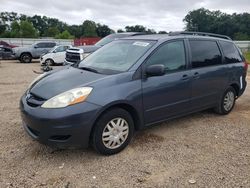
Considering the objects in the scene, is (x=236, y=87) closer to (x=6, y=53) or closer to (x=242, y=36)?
(x=6, y=53)

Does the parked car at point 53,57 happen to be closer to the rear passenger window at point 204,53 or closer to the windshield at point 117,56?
the windshield at point 117,56

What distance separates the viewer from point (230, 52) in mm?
6273

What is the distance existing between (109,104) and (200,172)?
4.76 feet

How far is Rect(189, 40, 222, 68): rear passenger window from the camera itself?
5.32m

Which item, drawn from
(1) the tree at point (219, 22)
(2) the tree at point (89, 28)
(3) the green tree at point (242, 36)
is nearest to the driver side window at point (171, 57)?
(3) the green tree at point (242, 36)

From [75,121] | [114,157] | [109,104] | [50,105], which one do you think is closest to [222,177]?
[114,157]

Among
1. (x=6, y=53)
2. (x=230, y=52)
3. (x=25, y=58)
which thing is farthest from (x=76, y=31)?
(x=230, y=52)

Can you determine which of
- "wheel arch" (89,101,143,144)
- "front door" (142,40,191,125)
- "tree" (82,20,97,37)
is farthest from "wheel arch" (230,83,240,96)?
"tree" (82,20,97,37)

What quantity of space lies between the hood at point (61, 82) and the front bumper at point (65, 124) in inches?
12.2

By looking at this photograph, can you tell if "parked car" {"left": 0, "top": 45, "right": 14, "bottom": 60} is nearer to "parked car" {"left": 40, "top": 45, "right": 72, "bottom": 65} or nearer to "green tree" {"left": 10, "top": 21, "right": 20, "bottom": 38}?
"parked car" {"left": 40, "top": 45, "right": 72, "bottom": 65}

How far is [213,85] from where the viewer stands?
5.68m

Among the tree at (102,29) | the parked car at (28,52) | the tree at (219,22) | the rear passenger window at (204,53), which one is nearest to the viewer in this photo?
the rear passenger window at (204,53)

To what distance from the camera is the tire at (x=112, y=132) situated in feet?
13.1

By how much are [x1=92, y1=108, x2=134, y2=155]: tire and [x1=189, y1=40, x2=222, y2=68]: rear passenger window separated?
179cm
